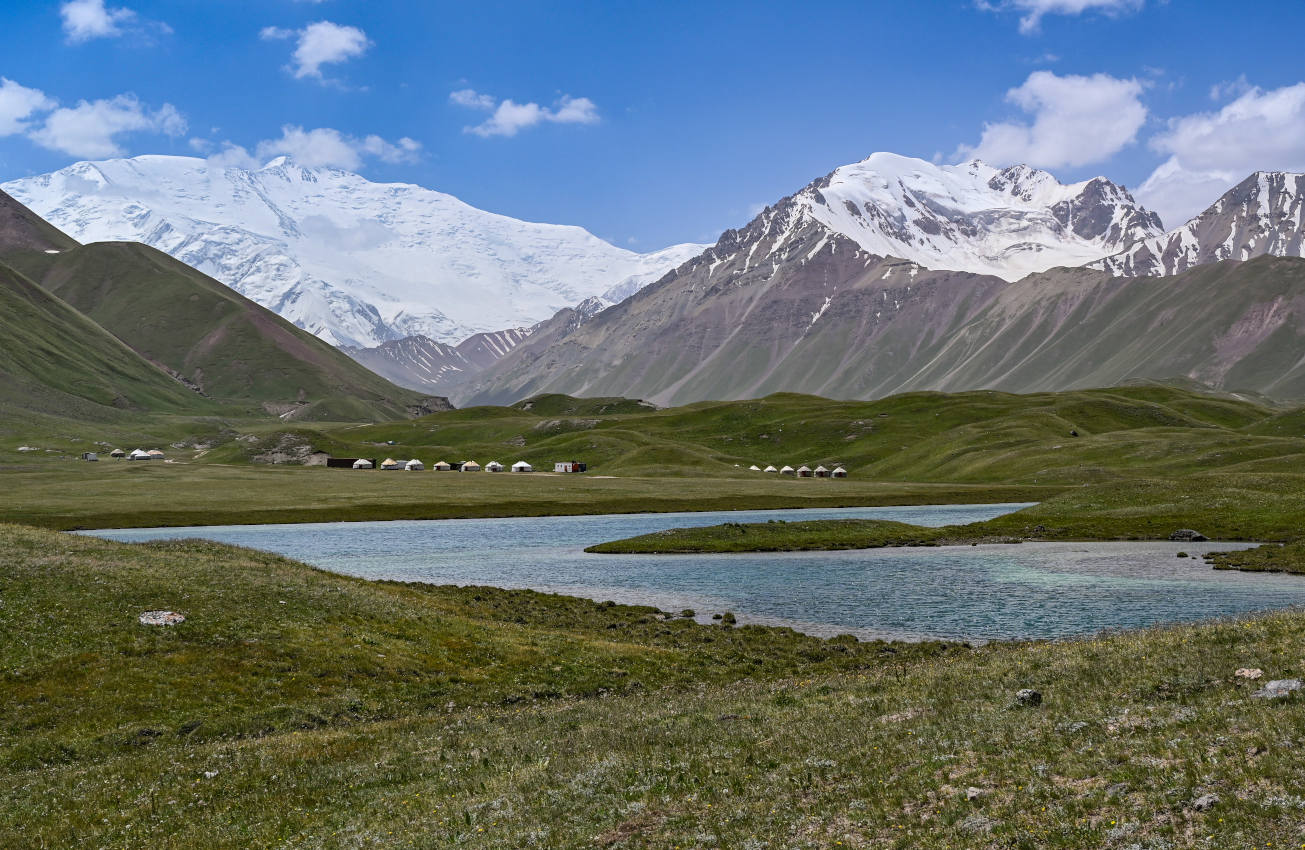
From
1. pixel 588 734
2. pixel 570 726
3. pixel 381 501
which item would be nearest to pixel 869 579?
pixel 570 726

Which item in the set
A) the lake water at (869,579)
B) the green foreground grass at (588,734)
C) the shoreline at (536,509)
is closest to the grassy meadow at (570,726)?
the green foreground grass at (588,734)

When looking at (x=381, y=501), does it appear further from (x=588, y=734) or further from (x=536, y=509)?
(x=588, y=734)

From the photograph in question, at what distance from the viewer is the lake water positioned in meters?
59.0

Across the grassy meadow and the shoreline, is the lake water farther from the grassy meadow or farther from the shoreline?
the shoreline

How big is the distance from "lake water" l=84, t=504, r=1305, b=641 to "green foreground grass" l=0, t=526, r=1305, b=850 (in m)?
11.6

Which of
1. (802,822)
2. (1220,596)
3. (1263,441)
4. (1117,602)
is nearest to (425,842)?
(802,822)

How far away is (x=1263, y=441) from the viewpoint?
189m

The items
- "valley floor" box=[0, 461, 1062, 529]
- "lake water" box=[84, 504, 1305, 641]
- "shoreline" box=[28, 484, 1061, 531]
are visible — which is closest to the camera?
"lake water" box=[84, 504, 1305, 641]

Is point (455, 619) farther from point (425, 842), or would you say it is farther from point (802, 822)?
point (802, 822)

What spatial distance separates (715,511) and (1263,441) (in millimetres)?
112376

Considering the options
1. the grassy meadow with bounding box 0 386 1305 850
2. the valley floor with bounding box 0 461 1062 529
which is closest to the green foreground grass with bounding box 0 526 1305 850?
the grassy meadow with bounding box 0 386 1305 850

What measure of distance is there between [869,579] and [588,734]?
53483 millimetres

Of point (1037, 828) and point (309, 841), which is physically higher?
point (1037, 828)

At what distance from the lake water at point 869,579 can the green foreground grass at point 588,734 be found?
1164cm
